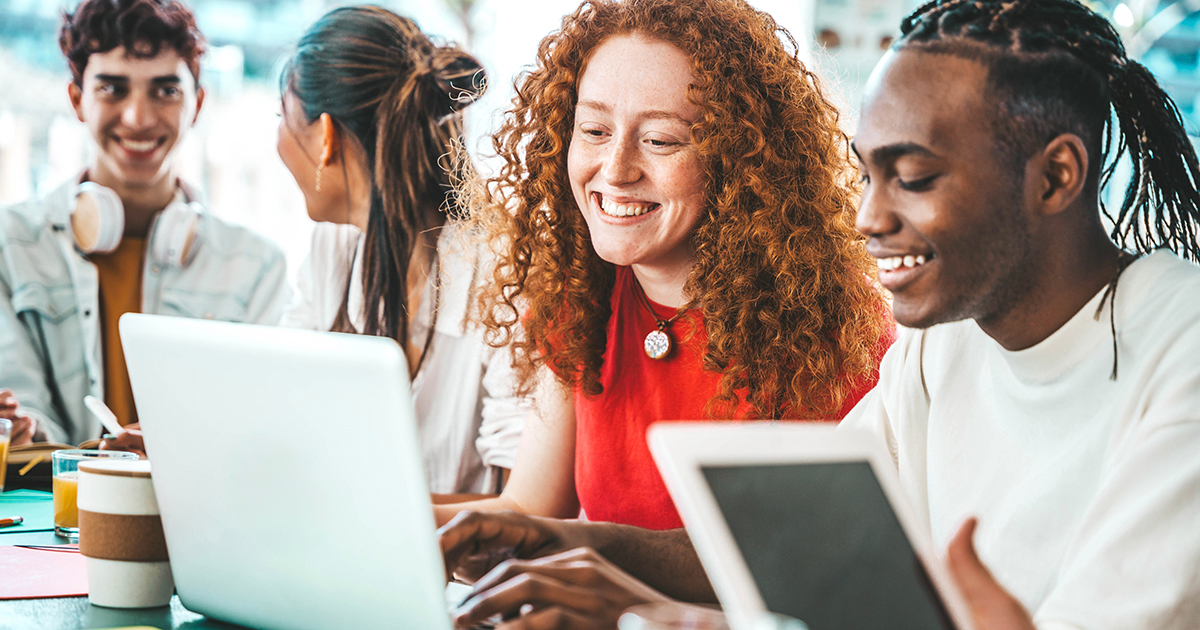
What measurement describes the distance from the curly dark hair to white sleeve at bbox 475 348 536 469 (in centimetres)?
142

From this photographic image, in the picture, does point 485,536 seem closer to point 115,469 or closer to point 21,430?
point 115,469

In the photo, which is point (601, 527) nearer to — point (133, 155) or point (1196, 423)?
point (1196, 423)

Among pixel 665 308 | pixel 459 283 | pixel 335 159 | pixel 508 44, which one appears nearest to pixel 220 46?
pixel 508 44

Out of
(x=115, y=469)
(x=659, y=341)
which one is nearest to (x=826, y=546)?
(x=115, y=469)

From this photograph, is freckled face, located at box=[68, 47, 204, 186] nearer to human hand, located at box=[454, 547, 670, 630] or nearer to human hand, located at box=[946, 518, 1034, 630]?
human hand, located at box=[454, 547, 670, 630]

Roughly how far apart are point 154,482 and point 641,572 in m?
0.57

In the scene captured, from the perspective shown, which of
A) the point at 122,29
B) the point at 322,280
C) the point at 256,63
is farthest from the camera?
the point at 256,63

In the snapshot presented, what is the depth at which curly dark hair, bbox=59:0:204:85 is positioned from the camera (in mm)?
2711

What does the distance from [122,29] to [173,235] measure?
541 millimetres

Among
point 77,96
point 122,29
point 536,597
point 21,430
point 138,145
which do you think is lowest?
point 21,430

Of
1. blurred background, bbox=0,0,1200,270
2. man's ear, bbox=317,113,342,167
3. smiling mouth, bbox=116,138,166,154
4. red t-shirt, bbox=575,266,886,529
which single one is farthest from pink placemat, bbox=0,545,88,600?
blurred background, bbox=0,0,1200,270

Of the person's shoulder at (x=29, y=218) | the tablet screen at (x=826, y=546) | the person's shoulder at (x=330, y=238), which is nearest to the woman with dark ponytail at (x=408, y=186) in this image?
the person's shoulder at (x=330, y=238)

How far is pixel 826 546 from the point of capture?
1.94 feet

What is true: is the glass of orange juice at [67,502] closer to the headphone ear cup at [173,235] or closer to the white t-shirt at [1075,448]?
the white t-shirt at [1075,448]
